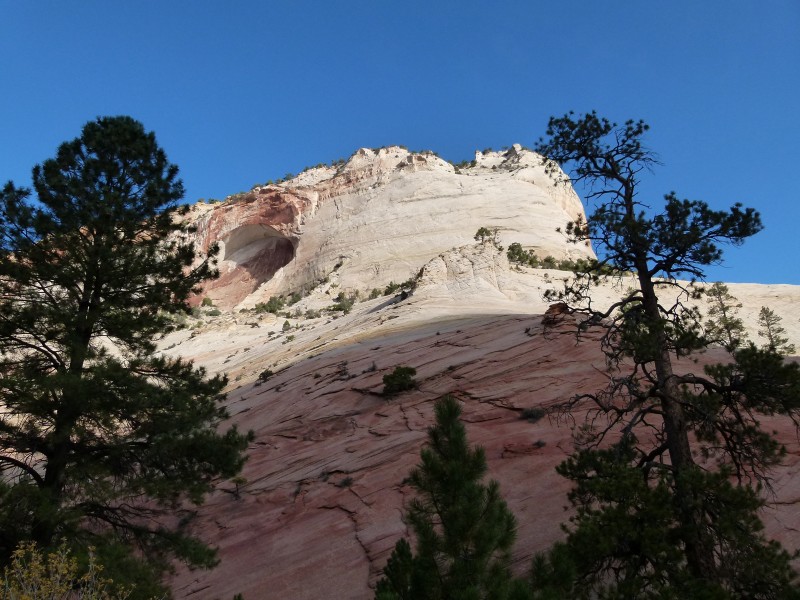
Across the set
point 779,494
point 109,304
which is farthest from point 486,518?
point 109,304

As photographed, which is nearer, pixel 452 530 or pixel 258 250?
pixel 452 530

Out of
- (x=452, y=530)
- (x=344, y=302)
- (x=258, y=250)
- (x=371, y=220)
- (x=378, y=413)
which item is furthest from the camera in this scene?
(x=258, y=250)

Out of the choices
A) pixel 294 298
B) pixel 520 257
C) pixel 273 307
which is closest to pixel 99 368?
pixel 520 257

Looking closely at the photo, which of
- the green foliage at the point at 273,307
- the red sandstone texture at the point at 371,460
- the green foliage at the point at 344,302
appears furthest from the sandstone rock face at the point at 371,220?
the red sandstone texture at the point at 371,460

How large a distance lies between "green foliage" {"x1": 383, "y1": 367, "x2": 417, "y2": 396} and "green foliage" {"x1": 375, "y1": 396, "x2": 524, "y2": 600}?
31.9ft

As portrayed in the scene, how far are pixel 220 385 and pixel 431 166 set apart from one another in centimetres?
6068

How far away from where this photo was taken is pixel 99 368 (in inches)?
414

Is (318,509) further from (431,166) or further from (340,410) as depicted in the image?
(431,166)

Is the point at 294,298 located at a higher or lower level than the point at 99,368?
higher

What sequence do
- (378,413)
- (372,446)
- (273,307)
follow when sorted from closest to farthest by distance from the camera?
1. (372,446)
2. (378,413)
3. (273,307)

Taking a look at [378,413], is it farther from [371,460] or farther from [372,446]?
[371,460]

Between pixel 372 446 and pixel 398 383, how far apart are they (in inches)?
109

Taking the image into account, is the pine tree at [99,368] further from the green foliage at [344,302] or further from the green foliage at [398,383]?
the green foliage at [344,302]

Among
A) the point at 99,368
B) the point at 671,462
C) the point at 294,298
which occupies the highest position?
the point at 294,298
